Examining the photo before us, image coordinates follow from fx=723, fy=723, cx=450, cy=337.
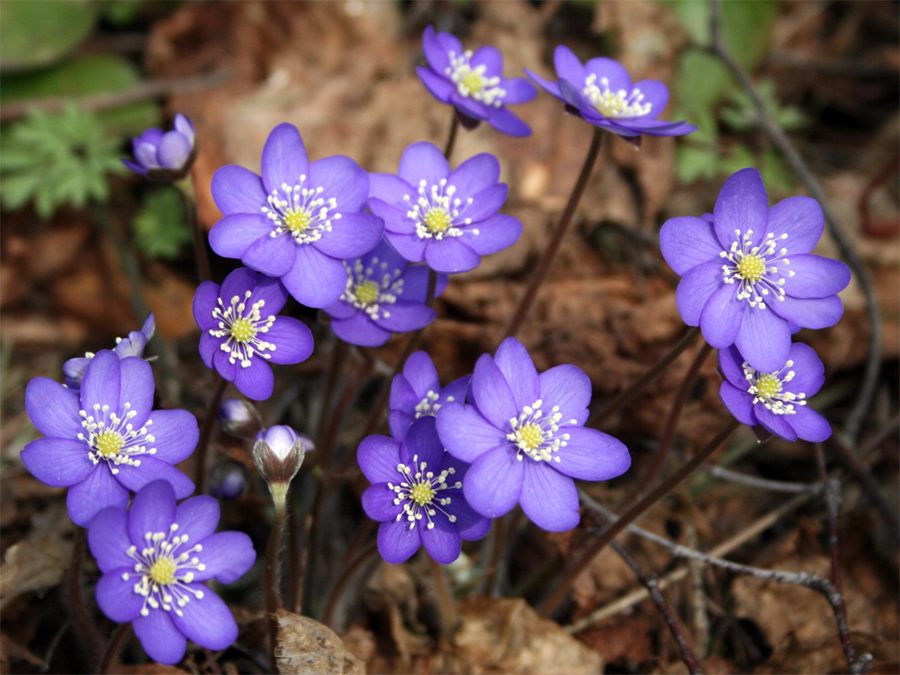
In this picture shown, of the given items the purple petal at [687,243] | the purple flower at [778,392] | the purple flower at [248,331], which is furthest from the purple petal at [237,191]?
the purple flower at [778,392]

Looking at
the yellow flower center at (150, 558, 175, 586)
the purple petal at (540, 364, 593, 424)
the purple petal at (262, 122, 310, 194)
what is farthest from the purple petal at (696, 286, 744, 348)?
the yellow flower center at (150, 558, 175, 586)

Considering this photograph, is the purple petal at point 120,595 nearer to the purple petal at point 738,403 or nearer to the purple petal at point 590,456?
the purple petal at point 590,456

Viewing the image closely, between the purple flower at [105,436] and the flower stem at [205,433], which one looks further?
the flower stem at [205,433]

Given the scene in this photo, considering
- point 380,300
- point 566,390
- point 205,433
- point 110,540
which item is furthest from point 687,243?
point 110,540

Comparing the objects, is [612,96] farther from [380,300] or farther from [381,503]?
[381,503]

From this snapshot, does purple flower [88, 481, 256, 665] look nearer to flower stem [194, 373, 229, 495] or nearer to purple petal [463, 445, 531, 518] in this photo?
flower stem [194, 373, 229, 495]

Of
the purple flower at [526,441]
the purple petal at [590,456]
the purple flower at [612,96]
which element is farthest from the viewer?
the purple flower at [612,96]
